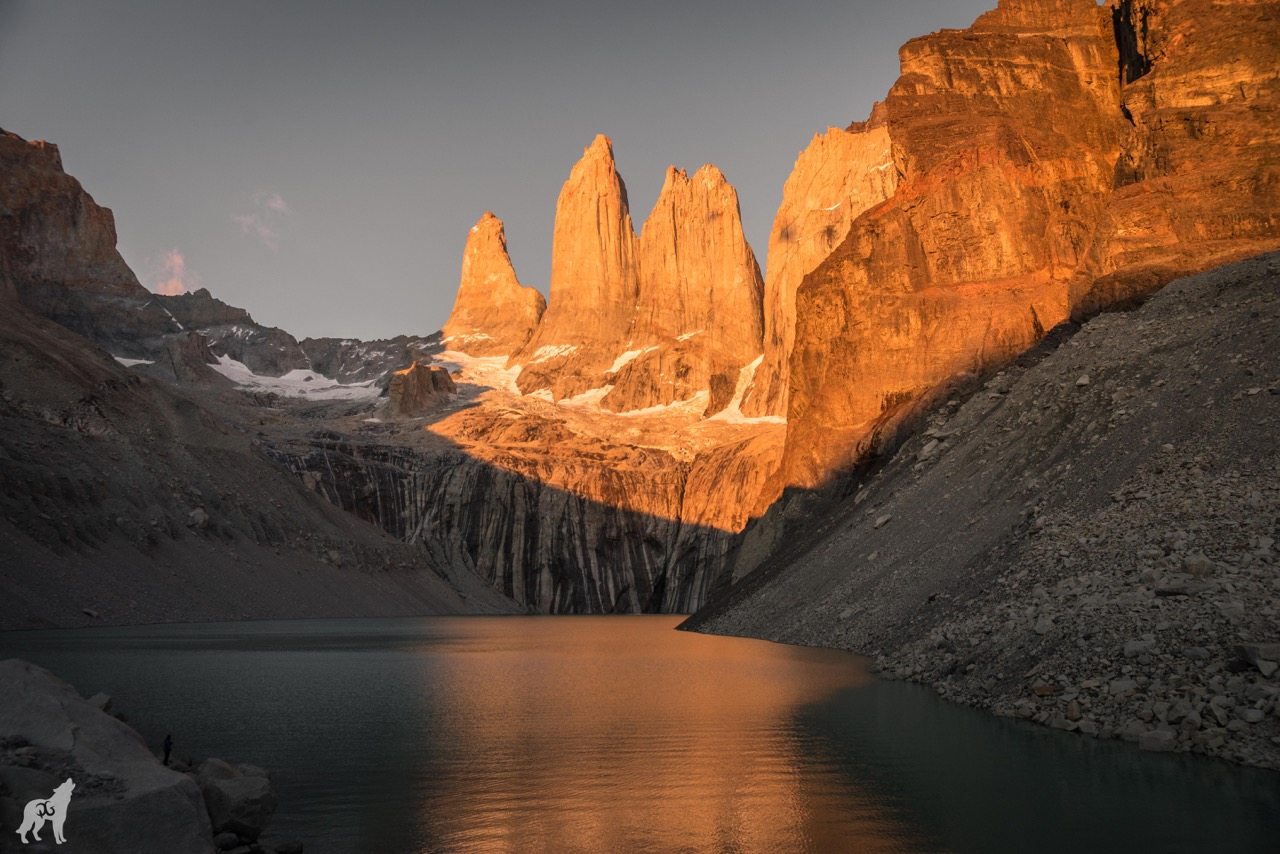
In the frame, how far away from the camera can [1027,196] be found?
5709 cm

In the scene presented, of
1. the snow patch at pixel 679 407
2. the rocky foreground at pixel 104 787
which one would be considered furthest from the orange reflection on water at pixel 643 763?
the snow patch at pixel 679 407

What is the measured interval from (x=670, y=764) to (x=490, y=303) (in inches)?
6882

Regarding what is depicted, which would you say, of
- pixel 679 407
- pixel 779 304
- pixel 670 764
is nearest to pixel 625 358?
pixel 679 407

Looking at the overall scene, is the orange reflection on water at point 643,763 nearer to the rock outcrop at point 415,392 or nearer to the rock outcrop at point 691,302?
the rock outcrop at point 415,392

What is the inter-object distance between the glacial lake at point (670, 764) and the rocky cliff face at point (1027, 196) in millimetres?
24882

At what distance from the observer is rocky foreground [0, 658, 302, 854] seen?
9766mm

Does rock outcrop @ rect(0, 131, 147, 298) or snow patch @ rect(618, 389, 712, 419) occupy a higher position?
rock outcrop @ rect(0, 131, 147, 298)

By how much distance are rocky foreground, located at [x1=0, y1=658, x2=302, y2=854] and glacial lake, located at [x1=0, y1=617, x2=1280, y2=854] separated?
3.47 feet

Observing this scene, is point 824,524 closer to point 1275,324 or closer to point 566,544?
point 1275,324

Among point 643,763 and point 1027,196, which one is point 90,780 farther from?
point 1027,196

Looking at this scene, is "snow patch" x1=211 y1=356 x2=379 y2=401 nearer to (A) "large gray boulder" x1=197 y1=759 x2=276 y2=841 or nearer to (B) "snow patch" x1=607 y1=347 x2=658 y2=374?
(B) "snow patch" x1=607 y1=347 x2=658 y2=374

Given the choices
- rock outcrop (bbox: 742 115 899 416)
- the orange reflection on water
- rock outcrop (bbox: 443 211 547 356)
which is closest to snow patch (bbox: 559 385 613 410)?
rock outcrop (bbox: 742 115 899 416)

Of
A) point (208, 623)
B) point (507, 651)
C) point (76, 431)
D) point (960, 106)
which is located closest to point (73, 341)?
point (76, 431)

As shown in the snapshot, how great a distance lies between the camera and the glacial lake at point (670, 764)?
1304cm
